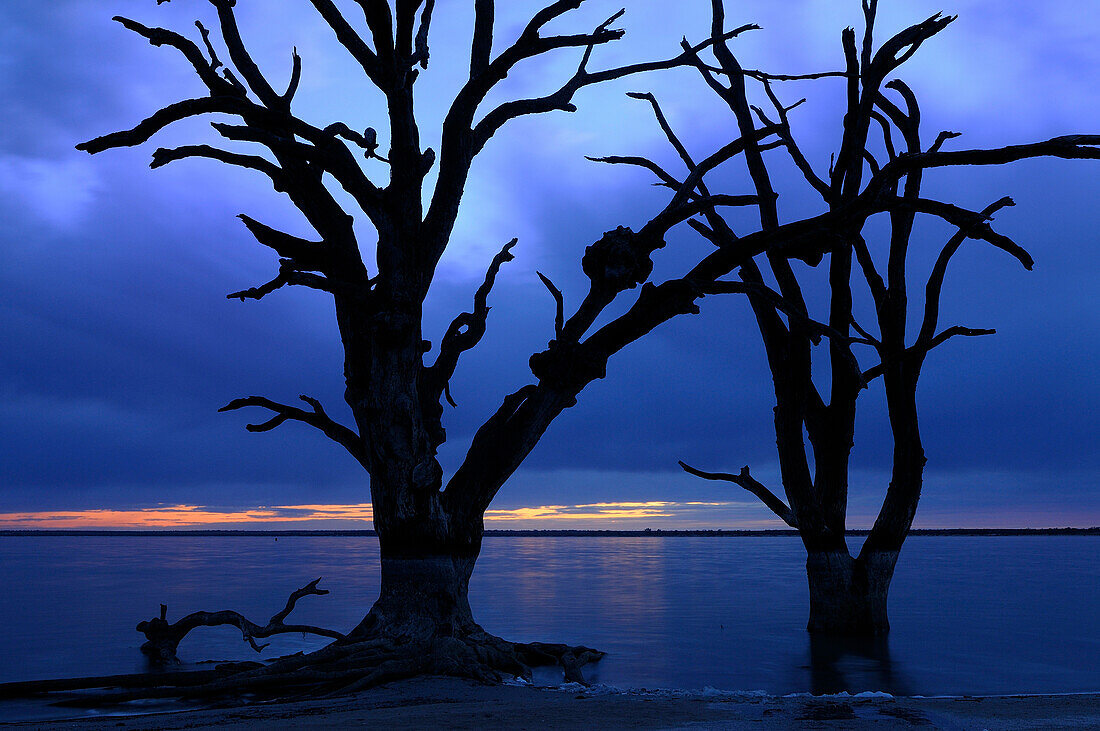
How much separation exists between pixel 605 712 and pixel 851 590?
857 cm

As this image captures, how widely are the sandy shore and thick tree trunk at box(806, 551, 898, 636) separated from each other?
5.48m

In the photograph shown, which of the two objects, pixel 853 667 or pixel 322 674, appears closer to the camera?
pixel 322 674

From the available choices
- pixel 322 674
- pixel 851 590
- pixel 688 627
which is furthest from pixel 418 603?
pixel 688 627

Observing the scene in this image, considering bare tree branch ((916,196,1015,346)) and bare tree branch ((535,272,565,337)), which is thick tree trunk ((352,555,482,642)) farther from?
bare tree branch ((916,196,1015,346))

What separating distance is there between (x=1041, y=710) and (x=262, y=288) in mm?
8296

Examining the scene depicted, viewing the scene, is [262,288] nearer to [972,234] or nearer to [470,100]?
[470,100]

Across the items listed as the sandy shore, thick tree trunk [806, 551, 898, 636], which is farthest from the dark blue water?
the sandy shore

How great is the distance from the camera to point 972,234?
993 centimetres

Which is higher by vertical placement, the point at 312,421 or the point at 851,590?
the point at 312,421

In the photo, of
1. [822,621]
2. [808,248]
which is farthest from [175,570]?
[808,248]

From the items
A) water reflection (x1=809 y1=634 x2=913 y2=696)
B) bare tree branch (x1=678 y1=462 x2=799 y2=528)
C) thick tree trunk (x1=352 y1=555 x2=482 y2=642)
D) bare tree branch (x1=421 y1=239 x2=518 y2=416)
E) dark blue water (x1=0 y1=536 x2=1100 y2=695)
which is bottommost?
dark blue water (x1=0 y1=536 x2=1100 y2=695)

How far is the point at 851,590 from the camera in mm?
13984

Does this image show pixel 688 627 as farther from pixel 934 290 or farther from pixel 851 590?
pixel 934 290

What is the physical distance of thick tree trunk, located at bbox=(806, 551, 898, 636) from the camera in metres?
13.8
